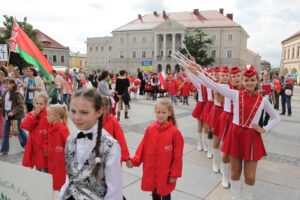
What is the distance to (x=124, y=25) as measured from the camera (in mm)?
69500

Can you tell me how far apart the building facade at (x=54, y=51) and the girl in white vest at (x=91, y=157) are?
211ft

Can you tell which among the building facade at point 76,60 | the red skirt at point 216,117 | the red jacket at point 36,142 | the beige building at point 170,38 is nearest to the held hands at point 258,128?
the red skirt at point 216,117

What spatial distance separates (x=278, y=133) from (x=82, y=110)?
7.76 m

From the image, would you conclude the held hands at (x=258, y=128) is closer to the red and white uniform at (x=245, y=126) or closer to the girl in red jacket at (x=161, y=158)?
the red and white uniform at (x=245, y=126)

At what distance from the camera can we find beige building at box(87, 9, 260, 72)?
193 ft

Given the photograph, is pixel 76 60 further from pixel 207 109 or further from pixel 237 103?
pixel 237 103

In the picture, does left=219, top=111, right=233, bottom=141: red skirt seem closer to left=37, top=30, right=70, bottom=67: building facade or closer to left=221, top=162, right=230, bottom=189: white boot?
left=221, top=162, right=230, bottom=189: white boot

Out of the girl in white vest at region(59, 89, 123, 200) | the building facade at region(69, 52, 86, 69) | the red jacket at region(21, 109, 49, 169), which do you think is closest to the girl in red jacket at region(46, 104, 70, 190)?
the red jacket at region(21, 109, 49, 169)

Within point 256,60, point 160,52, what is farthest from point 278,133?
point 256,60

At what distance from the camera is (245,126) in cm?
304

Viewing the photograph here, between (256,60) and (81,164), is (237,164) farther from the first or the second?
(256,60)

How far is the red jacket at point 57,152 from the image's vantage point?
3.03m

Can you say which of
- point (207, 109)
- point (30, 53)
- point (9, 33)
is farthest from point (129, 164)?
point (9, 33)

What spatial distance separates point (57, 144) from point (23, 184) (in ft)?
4.00
